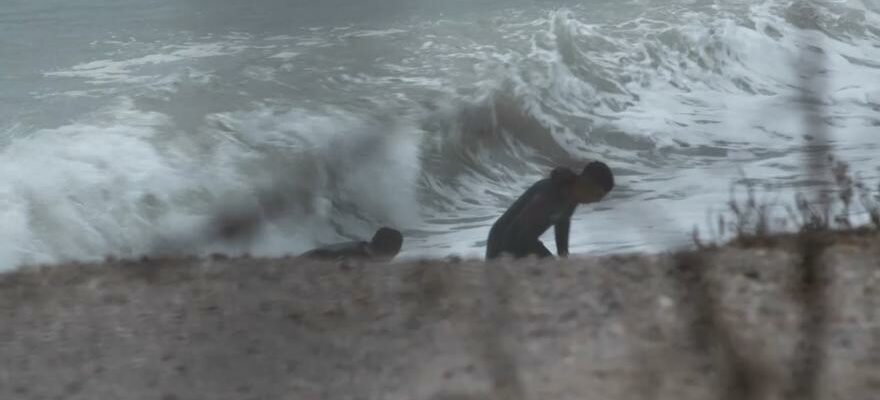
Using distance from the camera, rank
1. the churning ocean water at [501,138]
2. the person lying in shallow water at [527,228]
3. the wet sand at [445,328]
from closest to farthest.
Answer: the churning ocean water at [501,138] < the wet sand at [445,328] < the person lying in shallow water at [527,228]

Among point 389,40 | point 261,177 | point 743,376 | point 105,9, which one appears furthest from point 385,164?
point 105,9

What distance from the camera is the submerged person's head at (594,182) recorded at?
226 centimetres

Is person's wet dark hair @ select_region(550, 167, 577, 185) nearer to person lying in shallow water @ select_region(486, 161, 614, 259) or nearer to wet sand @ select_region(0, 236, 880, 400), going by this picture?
wet sand @ select_region(0, 236, 880, 400)

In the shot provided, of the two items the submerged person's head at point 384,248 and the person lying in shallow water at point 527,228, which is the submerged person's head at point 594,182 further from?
the person lying in shallow water at point 527,228

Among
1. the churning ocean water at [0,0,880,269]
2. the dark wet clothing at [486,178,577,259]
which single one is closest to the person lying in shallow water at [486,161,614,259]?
the dark wet clothing at [486,178,577,259]

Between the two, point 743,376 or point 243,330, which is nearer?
point 743,376

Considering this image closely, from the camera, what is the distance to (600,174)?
2.33 meters

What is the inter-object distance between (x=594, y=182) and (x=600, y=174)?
0.02 metres

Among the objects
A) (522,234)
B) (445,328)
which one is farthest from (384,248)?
(522,234)

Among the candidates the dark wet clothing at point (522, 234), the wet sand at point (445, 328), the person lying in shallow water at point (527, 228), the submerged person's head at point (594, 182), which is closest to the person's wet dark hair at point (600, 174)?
the submerged person's head at point (594, 182)

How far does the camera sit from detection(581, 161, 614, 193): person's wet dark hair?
2.27 meters

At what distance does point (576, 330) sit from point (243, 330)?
0.98 m

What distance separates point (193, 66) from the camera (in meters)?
9.43

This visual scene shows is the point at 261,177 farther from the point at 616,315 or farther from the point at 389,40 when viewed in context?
the point at 616,315
